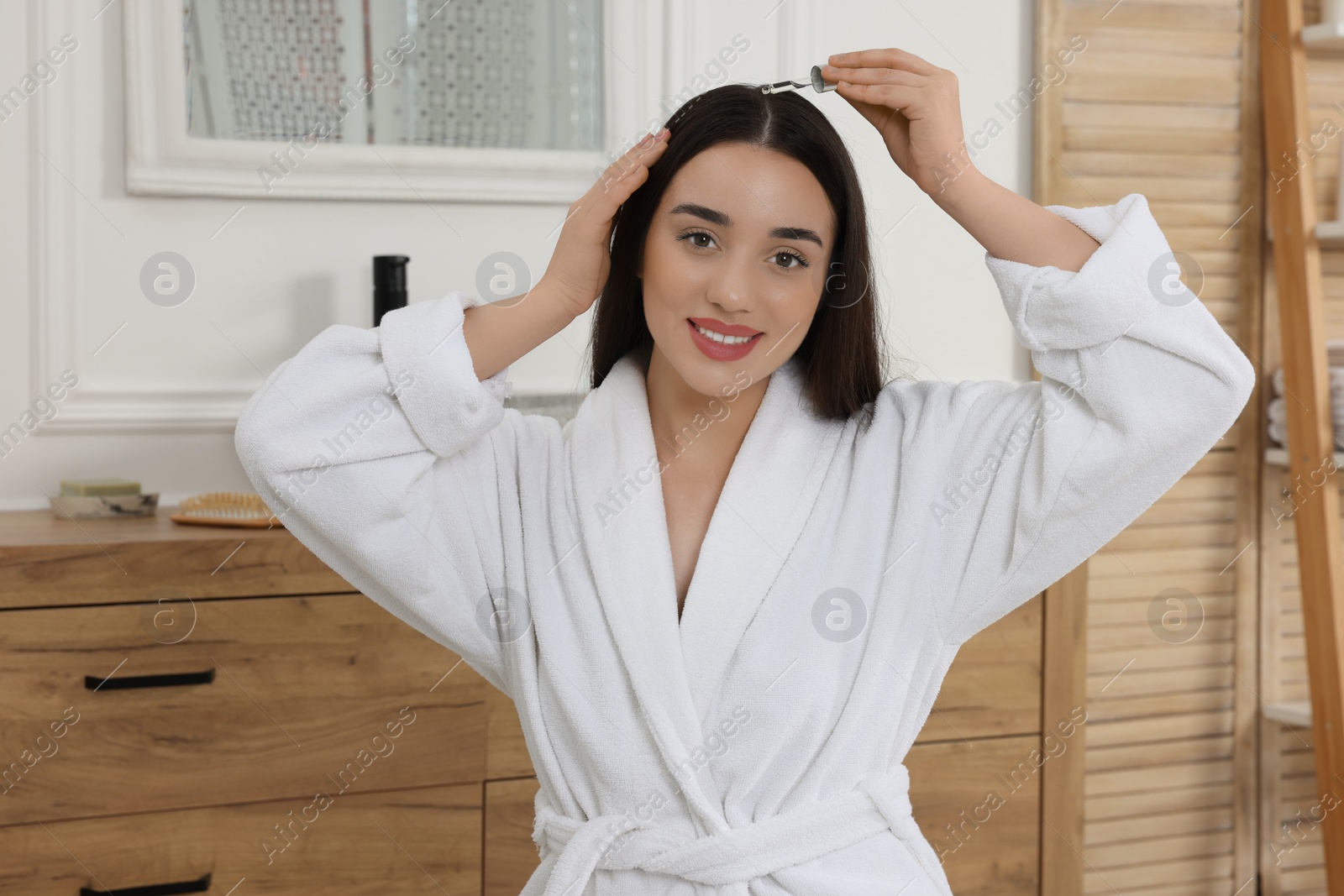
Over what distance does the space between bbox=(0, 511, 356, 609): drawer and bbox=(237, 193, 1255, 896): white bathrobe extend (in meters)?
0.44

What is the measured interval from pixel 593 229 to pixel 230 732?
806 mm

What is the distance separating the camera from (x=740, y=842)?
0.99 metres

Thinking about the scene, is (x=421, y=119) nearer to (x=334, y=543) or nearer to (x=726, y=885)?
(x=334, y=543)

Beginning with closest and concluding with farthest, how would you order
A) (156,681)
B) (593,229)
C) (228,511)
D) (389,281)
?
(593,229) < (156,681) < (228,511) < (389,281)

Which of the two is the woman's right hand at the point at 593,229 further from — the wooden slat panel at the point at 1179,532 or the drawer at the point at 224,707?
the wooden slat panel at the point at 1179,532

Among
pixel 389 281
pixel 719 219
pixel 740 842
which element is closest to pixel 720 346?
pixel 719 219

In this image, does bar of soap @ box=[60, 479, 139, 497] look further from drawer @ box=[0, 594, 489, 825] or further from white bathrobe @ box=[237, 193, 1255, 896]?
white bathrobe @ box=[237, 193, 1255, 896]

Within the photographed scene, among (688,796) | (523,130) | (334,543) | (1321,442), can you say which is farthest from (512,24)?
(1321,442)

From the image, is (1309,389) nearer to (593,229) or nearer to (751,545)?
(751,545)

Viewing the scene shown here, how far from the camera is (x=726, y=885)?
3.25ft

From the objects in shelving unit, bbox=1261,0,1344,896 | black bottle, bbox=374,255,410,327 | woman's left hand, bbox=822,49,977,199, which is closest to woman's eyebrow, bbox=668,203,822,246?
woman's left hand, bbox=822,49,977,199

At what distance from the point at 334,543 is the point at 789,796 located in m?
0.45

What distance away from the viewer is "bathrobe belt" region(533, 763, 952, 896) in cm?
99

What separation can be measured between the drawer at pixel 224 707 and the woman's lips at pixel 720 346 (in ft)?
2.11
